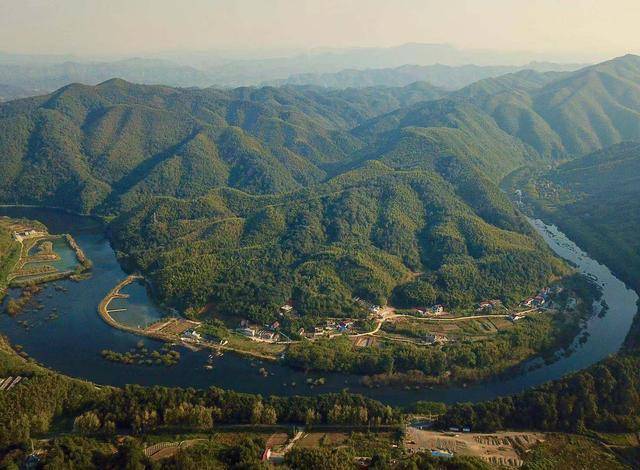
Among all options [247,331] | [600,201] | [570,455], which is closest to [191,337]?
[247,331]

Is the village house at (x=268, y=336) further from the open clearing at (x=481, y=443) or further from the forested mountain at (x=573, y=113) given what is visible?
the forested mountain at (x=573, y=113)

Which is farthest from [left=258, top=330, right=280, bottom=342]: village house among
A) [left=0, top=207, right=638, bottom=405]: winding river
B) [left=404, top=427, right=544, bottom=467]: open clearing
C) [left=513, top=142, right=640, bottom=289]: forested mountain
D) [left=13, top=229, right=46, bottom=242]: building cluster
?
[left=13, top=229, right=46, bottom=242]: building cluster

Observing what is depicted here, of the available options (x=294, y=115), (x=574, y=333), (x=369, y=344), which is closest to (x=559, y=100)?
(x=294, y=115)

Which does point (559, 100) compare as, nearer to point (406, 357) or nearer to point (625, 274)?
point (625, 274)

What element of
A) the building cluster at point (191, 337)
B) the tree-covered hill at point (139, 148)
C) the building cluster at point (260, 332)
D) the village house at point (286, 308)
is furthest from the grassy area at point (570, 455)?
the tree-covered hill at point (139, 148)

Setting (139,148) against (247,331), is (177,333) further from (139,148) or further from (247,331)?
(139,148)
